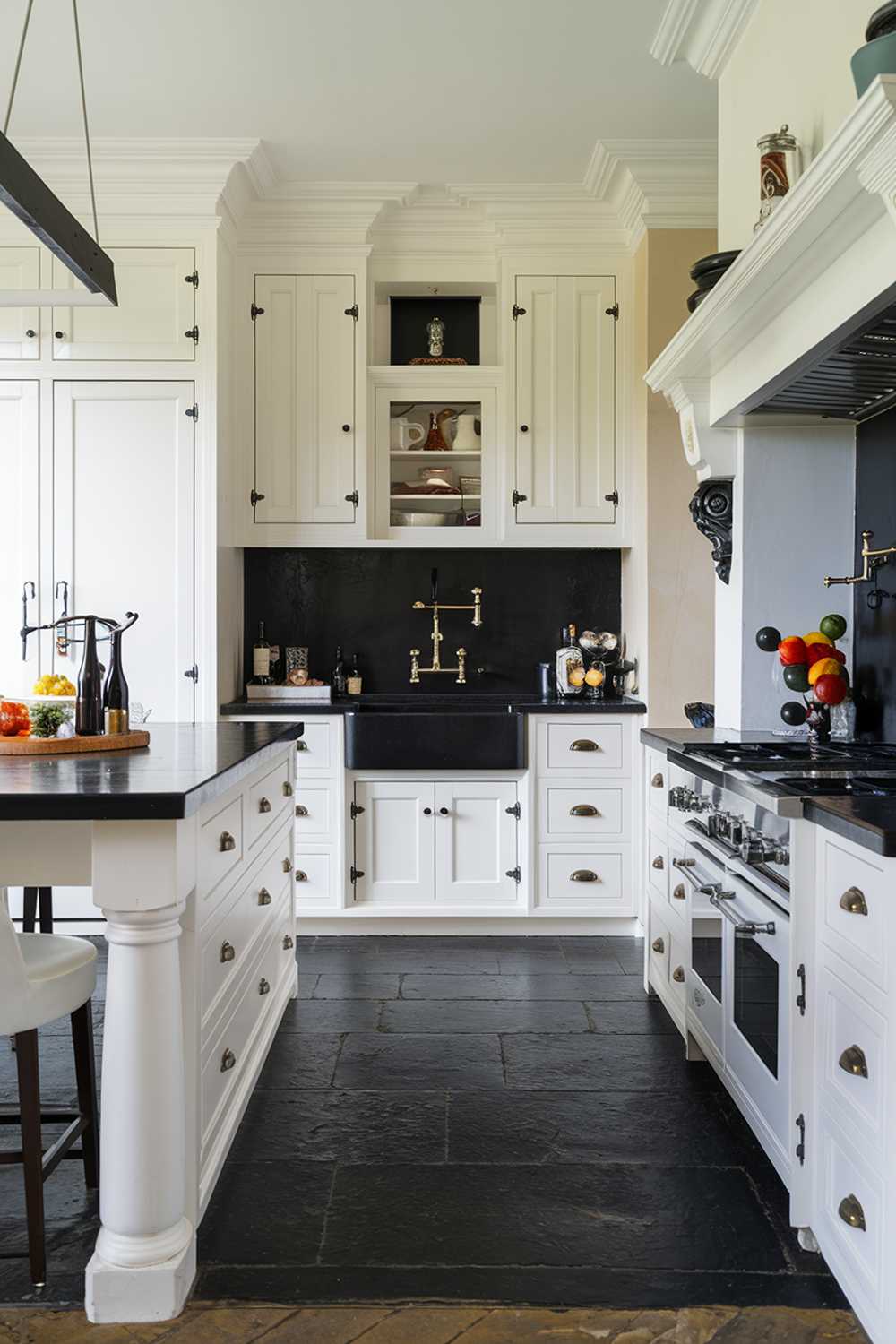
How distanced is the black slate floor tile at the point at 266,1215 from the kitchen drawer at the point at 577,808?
2083 mm

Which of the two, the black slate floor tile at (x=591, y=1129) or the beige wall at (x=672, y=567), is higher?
the beige wall at (x=672, y=567)

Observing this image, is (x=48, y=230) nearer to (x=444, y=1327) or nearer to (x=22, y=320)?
(x=22, y=320)

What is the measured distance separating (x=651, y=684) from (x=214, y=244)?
8.08 feet

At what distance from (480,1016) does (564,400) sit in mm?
2539

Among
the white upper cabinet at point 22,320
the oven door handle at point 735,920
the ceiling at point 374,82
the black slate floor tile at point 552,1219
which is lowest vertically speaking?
the black slate floor tile at point 552,1219

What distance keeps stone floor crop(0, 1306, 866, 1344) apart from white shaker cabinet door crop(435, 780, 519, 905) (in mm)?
2437

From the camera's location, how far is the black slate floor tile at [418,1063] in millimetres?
2740

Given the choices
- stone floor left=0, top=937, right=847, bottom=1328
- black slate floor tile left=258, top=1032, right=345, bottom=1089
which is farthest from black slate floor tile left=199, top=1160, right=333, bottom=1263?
black slate floor tile left=258, top=1032, right=345, bottom=1089

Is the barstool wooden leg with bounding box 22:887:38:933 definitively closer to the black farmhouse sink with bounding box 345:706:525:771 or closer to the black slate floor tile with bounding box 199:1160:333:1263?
the black slate floor tile with bounding box 199:1160:333:1263

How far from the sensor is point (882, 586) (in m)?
2.85

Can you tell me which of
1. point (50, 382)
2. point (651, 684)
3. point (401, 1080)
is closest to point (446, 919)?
point (651, 684)

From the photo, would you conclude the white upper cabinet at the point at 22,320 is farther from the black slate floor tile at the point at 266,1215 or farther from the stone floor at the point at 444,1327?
the stone floor at the point at 444,1327

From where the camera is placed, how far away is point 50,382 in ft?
13.5

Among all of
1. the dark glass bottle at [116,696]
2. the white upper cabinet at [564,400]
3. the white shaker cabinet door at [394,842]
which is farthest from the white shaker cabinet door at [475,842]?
the dark glass bottle at [116,696]
